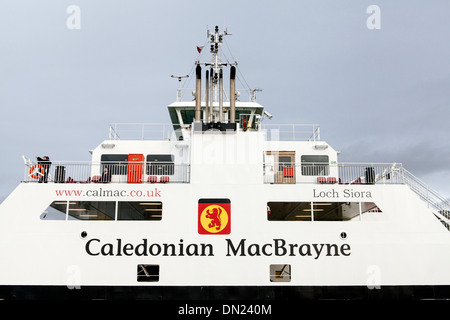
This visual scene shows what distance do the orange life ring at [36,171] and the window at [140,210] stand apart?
3.17 metres

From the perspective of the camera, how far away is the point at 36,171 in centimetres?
1368

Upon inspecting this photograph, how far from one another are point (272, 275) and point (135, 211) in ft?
20.7

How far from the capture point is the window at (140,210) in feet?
49.5

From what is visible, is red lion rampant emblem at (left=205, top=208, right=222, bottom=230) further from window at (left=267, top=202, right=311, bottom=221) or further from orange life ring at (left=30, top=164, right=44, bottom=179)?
orange life ring at (left=30, top=164, right=44, bottom=179)

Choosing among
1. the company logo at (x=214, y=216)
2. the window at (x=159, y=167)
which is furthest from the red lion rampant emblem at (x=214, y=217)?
the window at (x=159, y=167)

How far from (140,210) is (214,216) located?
4.28m

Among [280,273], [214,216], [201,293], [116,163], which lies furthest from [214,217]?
[116,163]

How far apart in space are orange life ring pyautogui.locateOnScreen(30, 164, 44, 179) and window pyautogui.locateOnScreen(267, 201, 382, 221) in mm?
7840

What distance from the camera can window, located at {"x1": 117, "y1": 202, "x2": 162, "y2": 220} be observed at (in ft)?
49.5

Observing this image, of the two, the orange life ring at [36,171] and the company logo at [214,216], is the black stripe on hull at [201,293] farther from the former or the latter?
the orange life ring at [36,171]

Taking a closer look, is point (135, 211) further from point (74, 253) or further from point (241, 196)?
point (241, 196)

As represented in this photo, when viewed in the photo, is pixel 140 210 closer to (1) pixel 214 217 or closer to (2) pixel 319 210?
(1) pixel 214 217

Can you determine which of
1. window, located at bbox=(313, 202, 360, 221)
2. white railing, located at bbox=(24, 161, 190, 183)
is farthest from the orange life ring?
window, located at bbox=(313, 202, 360, 221)
